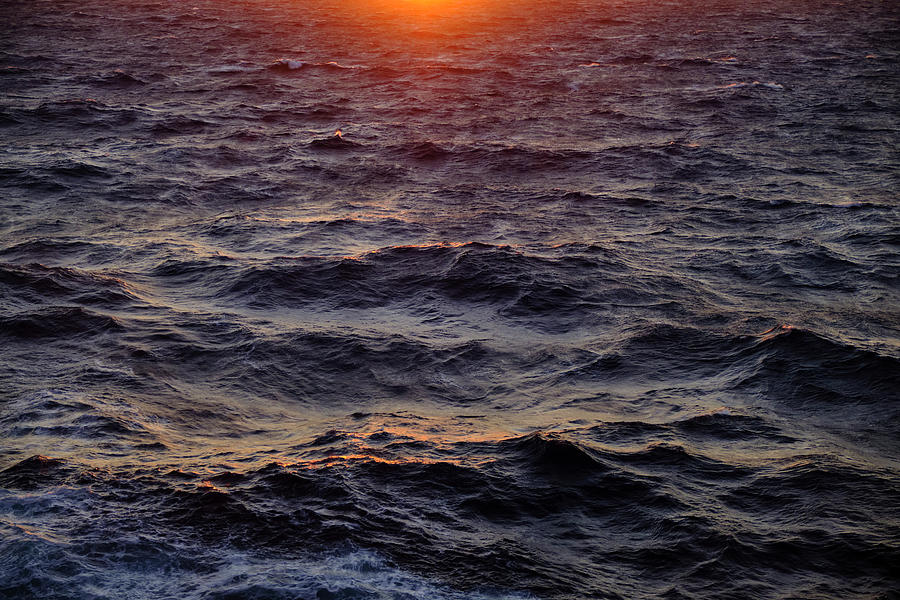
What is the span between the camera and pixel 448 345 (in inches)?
351

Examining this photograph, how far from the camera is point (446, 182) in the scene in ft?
48.4

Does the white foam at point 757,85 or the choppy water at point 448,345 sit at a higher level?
the white foam at point 757,85

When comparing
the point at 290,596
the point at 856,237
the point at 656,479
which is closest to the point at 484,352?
the point at 656,479

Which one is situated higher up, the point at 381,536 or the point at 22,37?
the point at 22,37

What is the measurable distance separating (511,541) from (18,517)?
3.30 m

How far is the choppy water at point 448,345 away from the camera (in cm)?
555

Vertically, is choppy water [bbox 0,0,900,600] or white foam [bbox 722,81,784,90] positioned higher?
white foam [bbox 722,81,784,90]

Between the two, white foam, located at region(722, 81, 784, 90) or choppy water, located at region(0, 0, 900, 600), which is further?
white foam, located at region(722, 81, 784, 90)

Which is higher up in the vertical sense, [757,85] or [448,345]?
[757,85]

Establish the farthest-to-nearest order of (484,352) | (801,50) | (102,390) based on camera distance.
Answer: (801,50) < (484,352) < (102,390)

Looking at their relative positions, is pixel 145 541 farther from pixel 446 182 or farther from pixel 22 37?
pixel 22 37

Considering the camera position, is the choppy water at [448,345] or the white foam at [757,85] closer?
the choppy water at [448,345]

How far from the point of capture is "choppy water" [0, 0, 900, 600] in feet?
18.2

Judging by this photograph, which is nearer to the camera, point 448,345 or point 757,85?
point 448,345
